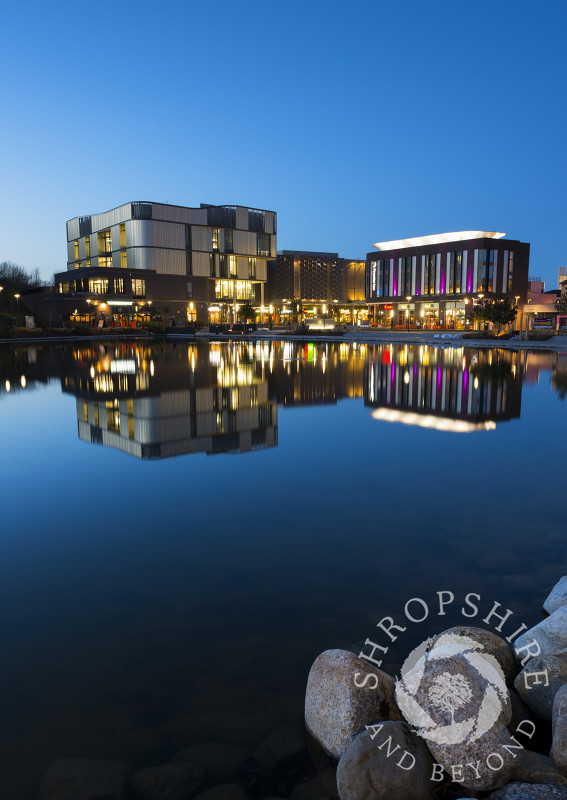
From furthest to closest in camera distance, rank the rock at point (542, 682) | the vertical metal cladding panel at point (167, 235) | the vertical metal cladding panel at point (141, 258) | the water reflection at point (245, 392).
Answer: the vertical metal cladding panel at point (167, 235) < the vertical metal cladding panel at point (141, 258) < the water reflection at point (245, 392) < the rock at point (542, 682)

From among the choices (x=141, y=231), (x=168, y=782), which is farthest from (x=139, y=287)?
(x=168, y=782)

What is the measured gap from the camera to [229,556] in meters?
6.86

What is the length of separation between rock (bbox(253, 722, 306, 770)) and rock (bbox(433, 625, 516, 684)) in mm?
1413

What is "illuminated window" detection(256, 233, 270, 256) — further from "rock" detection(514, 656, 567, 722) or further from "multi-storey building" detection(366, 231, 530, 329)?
"rock" detection(514, 656, 567, 722)

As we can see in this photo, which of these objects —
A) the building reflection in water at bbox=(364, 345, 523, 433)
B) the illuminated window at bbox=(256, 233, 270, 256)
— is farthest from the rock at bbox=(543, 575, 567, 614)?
the illuminated window at bbox=(256, 233, 270, 256)

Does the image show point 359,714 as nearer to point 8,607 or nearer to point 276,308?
point 8,607

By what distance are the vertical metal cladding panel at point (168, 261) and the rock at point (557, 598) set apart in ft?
320

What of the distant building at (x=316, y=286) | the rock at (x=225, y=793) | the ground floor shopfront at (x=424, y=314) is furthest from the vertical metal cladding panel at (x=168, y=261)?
the rock at (x=225, y=793)

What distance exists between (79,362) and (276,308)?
300 feet

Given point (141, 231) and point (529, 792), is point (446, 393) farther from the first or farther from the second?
point (141, 231)

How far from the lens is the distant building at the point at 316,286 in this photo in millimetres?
128125

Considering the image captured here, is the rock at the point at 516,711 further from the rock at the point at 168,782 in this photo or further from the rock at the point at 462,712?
the rock at the point at 168,782

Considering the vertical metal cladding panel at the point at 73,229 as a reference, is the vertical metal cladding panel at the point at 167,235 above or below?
below

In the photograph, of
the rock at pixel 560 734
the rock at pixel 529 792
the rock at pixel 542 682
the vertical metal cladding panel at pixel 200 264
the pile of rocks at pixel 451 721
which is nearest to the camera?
the rock at pixel 529 792
